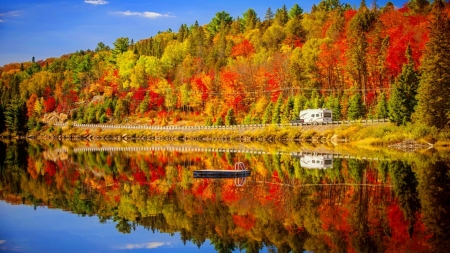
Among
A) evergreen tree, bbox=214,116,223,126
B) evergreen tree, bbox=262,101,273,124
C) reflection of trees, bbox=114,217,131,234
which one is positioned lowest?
reflection of trees, bbox=114,217,131,234

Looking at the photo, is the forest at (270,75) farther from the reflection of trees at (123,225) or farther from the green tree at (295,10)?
the reflection of trees at (123,225)

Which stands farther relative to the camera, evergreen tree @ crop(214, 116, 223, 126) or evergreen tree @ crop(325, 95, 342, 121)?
evergreen tree @ crop(214, 116, 223, 126)

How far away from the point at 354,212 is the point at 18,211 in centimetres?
1402

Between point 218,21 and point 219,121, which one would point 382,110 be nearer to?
point 219,121

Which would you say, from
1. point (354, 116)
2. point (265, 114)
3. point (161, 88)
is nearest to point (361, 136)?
point (354, 116)

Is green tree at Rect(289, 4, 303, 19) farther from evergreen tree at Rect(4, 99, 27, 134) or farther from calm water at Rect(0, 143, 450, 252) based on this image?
calm water at Rect(0, 143, 450, 252)

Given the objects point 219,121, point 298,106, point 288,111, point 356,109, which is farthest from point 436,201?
point 219,121

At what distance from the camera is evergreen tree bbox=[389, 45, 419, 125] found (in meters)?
58.5

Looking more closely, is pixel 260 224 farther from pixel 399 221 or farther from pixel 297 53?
pixel 297 53

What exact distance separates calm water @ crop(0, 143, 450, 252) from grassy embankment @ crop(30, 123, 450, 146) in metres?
19.0

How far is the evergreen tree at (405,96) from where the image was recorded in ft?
192

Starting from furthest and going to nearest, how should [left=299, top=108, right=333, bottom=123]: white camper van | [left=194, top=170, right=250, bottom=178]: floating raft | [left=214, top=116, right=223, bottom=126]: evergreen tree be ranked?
1. [left=214, top=116, right=223, bottom=126]: evergreen tree
2. [left=299, top=108, right=333, bottom=123]: white camper van
3. [left=194, top=170, right=250, bottom=178]: floating raft

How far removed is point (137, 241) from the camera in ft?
56.5

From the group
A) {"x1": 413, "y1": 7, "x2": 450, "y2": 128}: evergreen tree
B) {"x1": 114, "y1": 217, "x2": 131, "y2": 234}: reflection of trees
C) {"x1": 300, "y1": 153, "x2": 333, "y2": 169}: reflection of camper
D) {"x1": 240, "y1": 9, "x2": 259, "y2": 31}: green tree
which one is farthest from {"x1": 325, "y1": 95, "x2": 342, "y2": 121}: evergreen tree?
{"x1": 240, "y1": 9, "x2": 259, "y2": 31}: green tree
